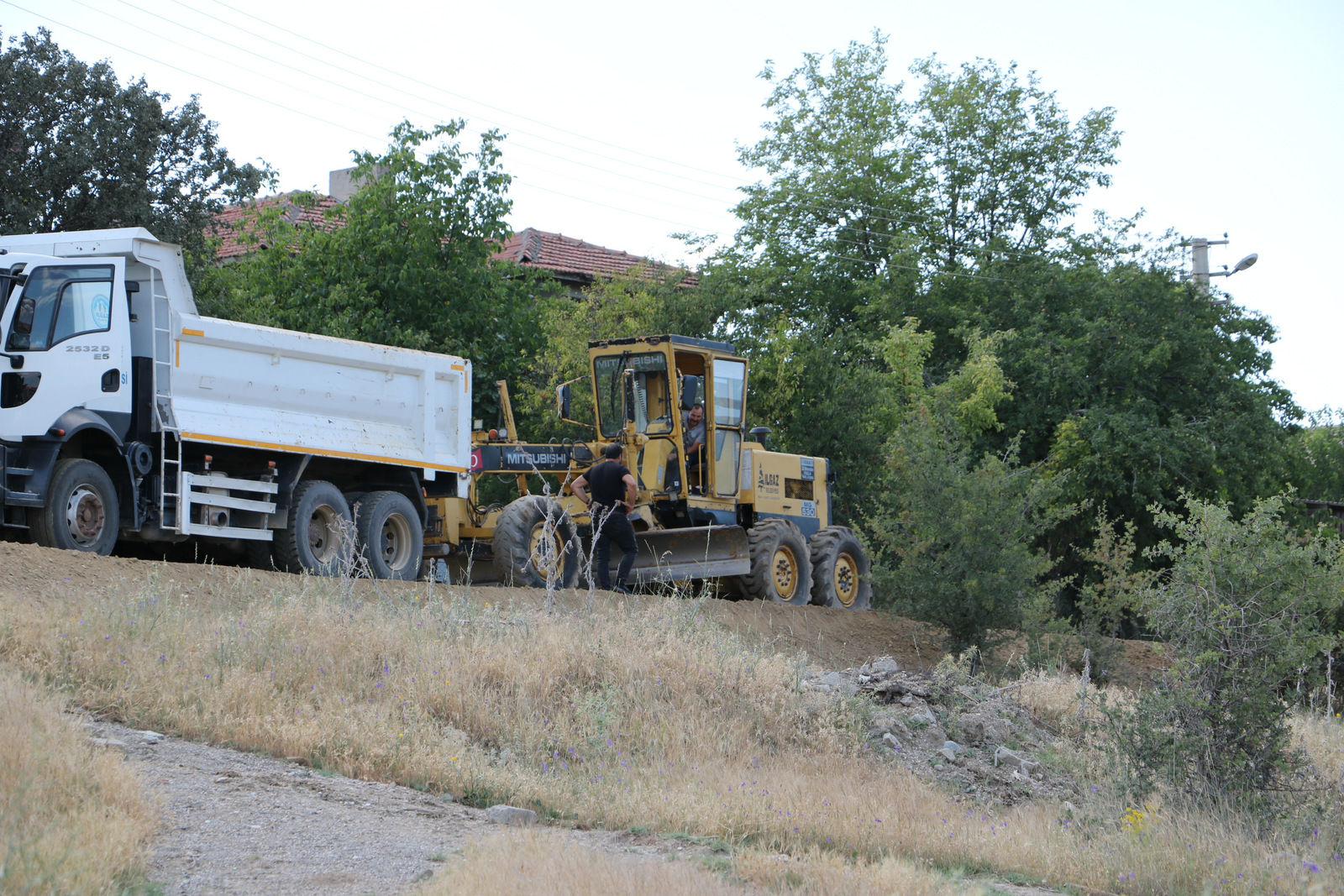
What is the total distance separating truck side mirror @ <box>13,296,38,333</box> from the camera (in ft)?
36.7

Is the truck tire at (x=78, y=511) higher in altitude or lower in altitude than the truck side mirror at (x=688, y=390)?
lower

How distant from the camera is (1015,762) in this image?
395 inches

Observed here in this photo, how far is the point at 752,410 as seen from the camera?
73.4 feet

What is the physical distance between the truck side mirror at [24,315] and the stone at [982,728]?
8956 millimetres

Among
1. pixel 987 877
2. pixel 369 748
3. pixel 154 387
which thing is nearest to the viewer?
pixel 987 877

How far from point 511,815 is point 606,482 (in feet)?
25.3

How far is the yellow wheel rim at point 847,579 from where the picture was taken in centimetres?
1811

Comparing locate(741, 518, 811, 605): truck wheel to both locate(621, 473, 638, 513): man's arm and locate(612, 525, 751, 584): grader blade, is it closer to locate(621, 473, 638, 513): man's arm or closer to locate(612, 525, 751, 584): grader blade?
locate(612, 525, 751, 584): grader blade

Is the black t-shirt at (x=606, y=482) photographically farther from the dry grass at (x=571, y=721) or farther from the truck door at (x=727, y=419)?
the dry grass at (x=571, y=721)

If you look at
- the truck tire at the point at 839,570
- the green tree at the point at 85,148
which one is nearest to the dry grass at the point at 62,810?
the truck tire at the point at 839,570

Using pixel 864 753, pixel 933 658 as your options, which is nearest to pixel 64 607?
→ pixel 864 753

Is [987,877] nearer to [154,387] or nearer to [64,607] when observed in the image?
[64,607]

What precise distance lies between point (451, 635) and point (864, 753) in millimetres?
3142

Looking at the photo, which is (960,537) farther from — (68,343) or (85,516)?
(68,343)
